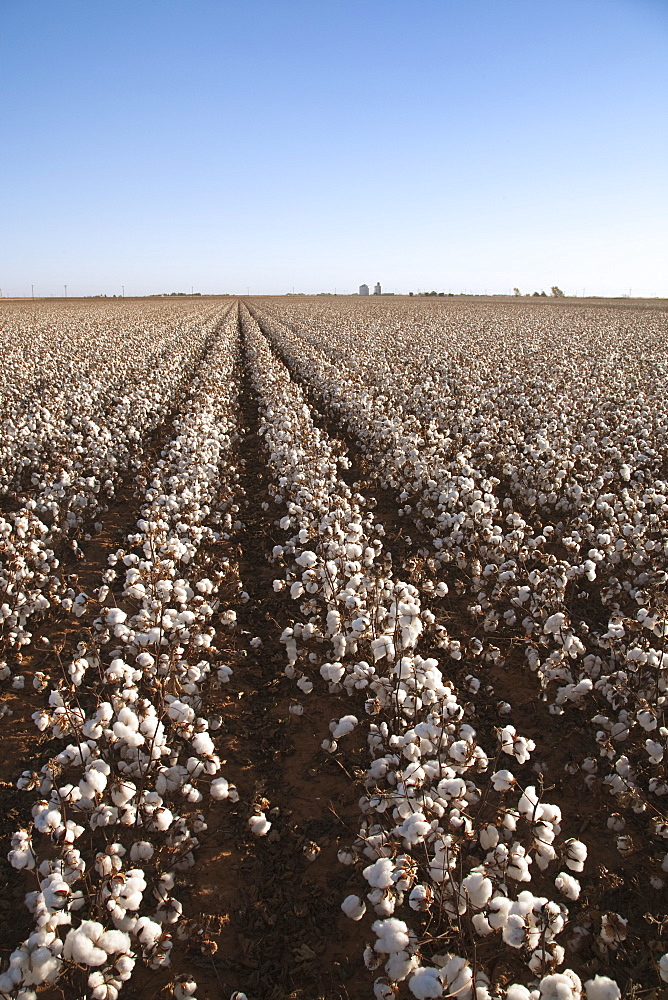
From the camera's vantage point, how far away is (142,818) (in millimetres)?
3383

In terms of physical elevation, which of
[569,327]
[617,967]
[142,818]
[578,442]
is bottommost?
[617,967]

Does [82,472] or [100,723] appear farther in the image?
[82,472]

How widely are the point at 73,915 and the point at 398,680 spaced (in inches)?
88.4

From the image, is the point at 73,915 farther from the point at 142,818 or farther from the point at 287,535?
the point at 287,535

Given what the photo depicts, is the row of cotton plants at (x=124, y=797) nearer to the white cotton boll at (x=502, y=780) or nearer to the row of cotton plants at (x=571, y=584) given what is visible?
the white cotton boll at (x=502, y=780)

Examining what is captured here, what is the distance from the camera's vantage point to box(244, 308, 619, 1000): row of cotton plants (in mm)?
2412

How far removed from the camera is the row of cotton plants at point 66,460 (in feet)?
19.7

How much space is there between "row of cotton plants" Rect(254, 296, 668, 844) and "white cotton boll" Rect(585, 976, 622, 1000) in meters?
1.50

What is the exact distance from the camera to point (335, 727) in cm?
374

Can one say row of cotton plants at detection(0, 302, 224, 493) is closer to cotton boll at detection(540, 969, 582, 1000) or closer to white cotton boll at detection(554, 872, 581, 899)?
white cotton boll at detection(554, 872, 581, 899)

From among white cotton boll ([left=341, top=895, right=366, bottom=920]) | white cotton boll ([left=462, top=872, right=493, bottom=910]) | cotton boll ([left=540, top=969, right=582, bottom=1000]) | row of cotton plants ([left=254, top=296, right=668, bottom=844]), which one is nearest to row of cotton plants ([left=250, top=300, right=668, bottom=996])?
row of cotton plants ([left=254, top=296, right=668, bottom=844])

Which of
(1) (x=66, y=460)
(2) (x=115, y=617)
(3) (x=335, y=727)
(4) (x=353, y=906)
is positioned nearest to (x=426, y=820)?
(4) (x=353, y=906)

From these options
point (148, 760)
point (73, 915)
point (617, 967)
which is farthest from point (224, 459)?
point (617, 967)

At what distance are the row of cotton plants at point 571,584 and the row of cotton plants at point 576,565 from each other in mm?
15
